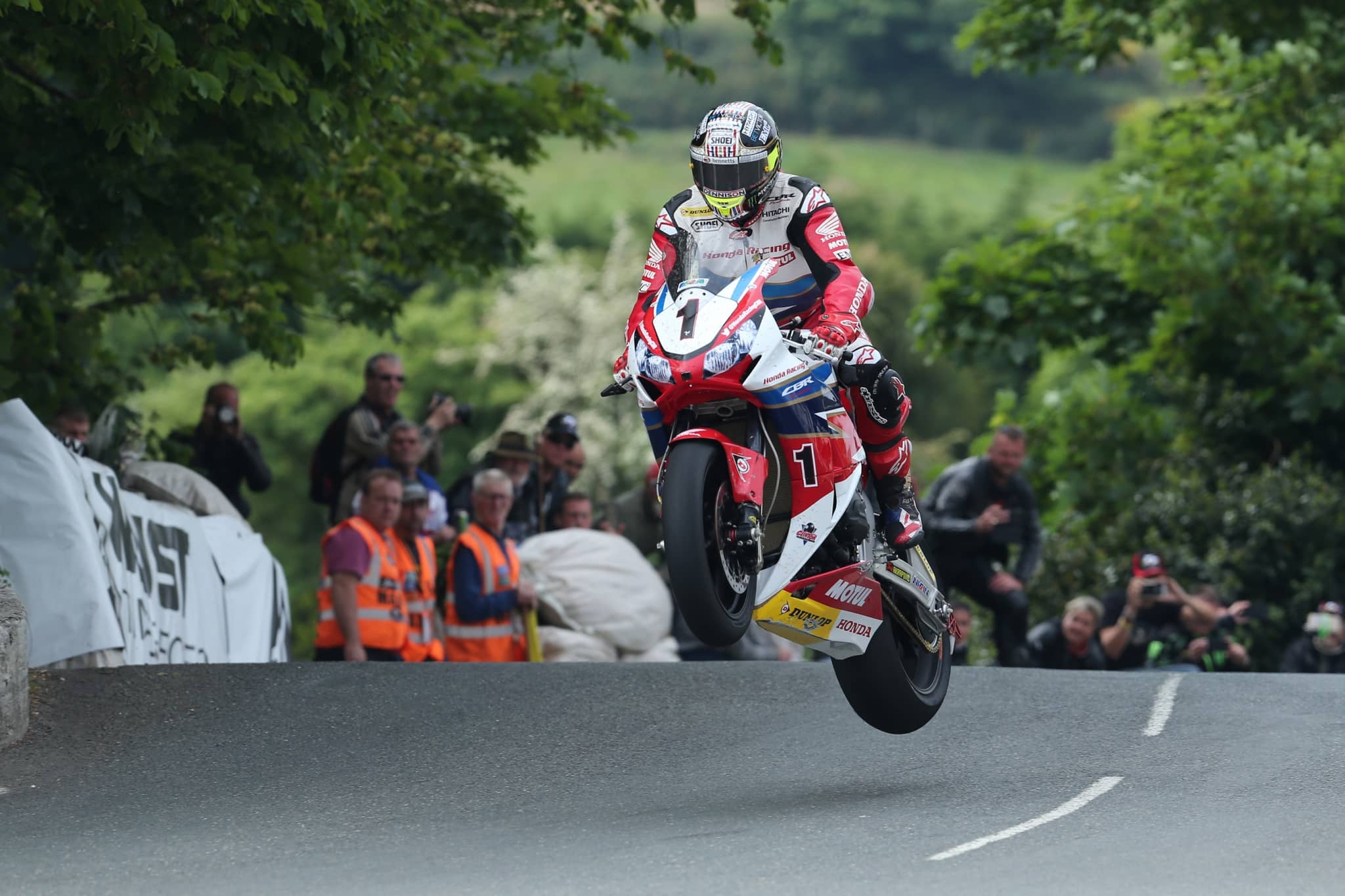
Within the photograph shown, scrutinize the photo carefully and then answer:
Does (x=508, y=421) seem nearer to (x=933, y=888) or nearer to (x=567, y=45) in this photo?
(x=567, y=45)

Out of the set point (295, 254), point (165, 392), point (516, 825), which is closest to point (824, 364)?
point (516, 825)

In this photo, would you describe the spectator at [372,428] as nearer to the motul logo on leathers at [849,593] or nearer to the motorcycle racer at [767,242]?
the motorcycle racer at [767,242]

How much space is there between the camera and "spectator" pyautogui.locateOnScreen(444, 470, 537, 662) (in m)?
13.7

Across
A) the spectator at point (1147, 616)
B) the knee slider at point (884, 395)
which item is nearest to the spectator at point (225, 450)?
the spectator at point (1147, 616)

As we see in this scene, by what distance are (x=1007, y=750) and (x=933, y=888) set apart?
10.5 feet

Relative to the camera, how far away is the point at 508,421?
209 feet

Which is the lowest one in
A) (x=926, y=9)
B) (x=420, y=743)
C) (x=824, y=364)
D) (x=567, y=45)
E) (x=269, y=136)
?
(x=420, y=743)

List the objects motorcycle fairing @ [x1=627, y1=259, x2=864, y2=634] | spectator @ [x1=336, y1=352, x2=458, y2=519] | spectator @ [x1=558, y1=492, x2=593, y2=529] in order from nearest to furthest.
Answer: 1. motorcycle fairing @ [x1=627, y1=259, x2=864, y2=634]
2. spectator @ [x1=336, y1=352, x2=458, y2=519]
3. spectator @ [x1=558, y1=492, x2=593, y2=529]

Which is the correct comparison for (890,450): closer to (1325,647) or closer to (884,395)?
(884,395)

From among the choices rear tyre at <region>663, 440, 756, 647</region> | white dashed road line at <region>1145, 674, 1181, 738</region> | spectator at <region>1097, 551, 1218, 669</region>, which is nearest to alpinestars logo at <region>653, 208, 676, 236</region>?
rear tyre at <region>663, 440, 756, 647</region>

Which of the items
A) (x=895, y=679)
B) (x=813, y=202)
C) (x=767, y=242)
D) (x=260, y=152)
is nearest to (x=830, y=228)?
(x=813, y=202)

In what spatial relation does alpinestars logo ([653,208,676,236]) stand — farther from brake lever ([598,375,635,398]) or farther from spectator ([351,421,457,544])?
spectator ([351,421,457,544])

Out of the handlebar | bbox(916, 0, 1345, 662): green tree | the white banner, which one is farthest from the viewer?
bbox(916, 0, 1345, 662): green tree

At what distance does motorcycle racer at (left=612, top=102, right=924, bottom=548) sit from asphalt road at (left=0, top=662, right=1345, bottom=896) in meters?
1.77
